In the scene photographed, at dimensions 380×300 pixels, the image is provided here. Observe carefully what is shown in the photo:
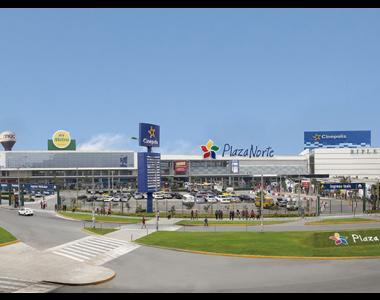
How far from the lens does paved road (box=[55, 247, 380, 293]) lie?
79.1ft

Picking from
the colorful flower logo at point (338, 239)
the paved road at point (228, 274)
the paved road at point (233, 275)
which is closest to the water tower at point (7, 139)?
the paved road at point (228, 274)

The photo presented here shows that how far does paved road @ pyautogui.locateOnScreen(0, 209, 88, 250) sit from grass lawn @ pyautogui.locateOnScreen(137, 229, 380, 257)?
7967mm

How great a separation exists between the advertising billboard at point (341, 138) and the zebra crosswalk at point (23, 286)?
13469cm

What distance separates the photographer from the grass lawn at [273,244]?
33.5 m

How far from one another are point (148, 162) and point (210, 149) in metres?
95.3

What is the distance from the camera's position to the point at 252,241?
3788cm

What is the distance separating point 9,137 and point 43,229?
130226mm

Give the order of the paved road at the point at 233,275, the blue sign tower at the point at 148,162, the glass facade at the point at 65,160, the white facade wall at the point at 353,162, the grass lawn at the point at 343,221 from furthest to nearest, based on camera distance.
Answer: the glass facade at the point at 65,160
the white facade wall at the point at 353,162
the blue sign tower at the point at 148,162
the grass lawn at the point at 343,221
the paved road at the point at 233,275

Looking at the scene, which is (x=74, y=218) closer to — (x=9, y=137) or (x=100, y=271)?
(x=100, y=271)

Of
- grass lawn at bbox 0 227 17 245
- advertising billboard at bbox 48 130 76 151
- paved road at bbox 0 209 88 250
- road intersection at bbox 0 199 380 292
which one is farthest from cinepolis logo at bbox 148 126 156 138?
advertising billboard at bbox 48 130 76 151

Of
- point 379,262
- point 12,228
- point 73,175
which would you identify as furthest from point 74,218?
A: point 73,175

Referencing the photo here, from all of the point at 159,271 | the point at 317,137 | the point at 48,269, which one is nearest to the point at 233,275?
the point at 159,271

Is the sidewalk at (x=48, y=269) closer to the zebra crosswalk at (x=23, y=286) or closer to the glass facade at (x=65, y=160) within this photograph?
the zebra crosswalk at (x=23, y=286)
